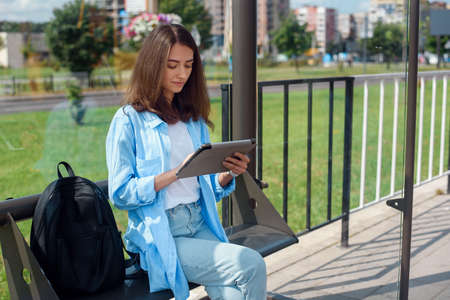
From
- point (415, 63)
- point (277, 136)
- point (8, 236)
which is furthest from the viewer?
point (277, 136)

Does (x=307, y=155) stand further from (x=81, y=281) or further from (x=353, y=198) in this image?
(x=81, y=281)

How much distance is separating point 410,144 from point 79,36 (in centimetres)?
837

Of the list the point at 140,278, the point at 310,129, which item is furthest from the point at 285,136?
the point at 140,278

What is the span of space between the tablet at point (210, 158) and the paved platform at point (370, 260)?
2.97 feet

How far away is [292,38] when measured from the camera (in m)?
2.35

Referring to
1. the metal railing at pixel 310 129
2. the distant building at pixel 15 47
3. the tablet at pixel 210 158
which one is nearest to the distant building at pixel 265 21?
the metal railing at pixel 310 129

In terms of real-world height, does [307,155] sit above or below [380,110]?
below

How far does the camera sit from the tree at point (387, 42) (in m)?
2.00

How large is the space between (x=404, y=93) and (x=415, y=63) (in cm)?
13

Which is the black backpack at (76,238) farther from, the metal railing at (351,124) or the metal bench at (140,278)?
the metal railing at (351,124)

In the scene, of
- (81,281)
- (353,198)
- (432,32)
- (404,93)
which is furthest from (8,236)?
(432,32)

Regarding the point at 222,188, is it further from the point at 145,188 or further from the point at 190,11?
the point at 190,11

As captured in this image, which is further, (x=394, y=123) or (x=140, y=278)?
(x=394, y=123)

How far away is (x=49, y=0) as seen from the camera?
8109mm
